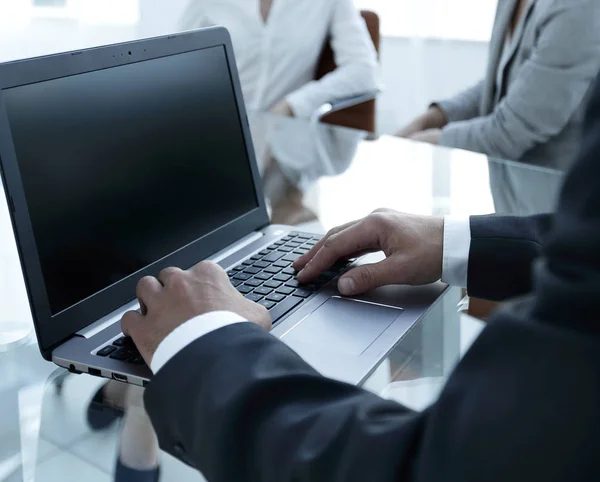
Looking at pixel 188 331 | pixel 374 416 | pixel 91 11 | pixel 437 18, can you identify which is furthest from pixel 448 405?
pixel 437 18

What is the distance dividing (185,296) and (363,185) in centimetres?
71

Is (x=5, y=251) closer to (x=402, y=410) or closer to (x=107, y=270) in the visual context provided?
(x=107, y=270)

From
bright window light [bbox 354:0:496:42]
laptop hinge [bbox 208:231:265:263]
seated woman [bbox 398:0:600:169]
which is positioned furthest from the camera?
bright window light [bbox 354:0:496:42]

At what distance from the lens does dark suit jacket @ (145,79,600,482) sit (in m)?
0.33

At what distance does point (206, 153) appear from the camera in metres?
0.93

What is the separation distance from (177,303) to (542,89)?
1206 mm

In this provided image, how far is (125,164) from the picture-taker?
0.79 meters

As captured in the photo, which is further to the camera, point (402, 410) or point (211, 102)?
point (211, 102)

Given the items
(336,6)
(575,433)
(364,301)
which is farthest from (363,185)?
(336,6)

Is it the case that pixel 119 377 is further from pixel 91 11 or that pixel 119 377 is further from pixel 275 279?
pixel 91 11

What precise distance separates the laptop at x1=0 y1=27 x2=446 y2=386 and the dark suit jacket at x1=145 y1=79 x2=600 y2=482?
0.55ft

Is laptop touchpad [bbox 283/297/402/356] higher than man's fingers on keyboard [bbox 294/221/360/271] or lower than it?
lower

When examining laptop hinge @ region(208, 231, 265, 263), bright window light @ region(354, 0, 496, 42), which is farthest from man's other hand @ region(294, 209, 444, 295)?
bright window light @ region(354, 0, 496, 42)

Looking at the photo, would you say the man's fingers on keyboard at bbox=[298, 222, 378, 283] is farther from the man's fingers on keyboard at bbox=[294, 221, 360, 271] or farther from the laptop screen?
the laptop screen
